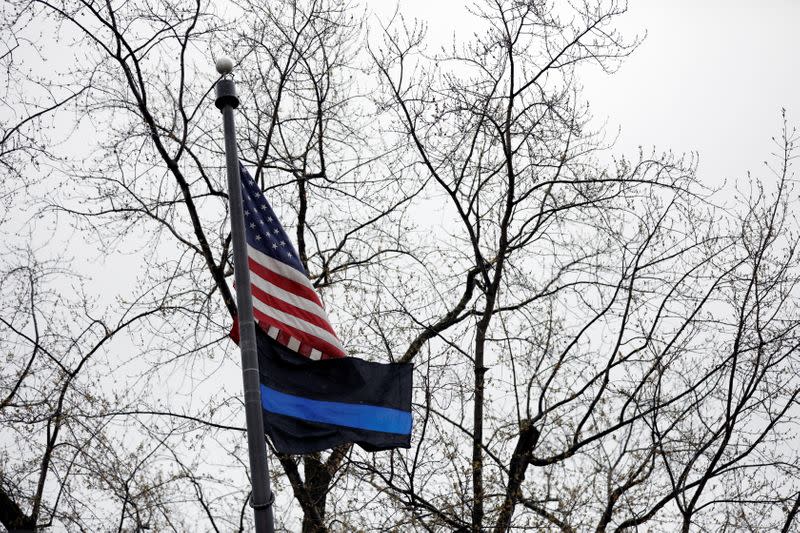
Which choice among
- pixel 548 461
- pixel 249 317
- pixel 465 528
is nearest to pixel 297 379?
pixel 249 317

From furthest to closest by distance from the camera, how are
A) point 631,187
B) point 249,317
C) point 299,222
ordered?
point 299,222
point 631,187
point 249,317

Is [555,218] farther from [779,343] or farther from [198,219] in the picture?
[198,219]

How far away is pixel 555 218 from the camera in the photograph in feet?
44.2

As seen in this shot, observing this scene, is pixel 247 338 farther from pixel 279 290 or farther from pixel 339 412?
pixel 339 412

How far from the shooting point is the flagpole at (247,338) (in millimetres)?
6473

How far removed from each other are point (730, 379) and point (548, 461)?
2.46 meters

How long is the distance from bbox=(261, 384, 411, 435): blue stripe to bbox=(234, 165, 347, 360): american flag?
0.44 meters

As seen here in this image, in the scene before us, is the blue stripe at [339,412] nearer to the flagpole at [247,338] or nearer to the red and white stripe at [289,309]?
the red and white stripe at [289,309]

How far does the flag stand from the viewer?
7.84m

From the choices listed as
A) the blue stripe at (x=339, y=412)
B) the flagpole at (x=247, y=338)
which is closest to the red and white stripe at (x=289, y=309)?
the blue stripe at (x=339, y=412)

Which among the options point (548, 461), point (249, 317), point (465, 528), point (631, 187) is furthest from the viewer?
point (631, 187)

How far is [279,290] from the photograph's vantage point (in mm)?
8258

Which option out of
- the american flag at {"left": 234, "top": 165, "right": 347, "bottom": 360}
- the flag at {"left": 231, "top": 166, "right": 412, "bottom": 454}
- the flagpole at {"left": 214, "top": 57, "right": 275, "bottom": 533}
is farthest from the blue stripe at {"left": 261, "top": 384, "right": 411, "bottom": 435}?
the flagpole at {"left": 214, "top": 57, "right": 275, "bottom": 533}

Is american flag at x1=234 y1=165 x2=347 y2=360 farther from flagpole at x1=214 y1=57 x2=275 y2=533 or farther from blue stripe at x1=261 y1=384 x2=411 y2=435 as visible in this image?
flagpole at x1=214 y1=57 x2=275 y2=533
